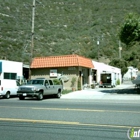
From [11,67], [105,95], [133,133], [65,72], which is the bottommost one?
[133,133]

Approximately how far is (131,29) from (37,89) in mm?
10442

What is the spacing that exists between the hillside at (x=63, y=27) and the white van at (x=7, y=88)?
15085mm

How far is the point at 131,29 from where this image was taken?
25.4 meters

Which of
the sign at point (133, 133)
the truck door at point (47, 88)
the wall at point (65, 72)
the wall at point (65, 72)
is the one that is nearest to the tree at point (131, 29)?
the wall at point (65, 72)

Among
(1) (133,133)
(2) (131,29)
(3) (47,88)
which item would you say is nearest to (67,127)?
(1) (133,133)

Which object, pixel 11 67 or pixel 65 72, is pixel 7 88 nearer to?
pixel 11 67

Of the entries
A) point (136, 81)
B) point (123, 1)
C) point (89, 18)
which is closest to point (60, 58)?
point (136, 81)

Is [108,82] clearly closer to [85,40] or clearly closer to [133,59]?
[85,40]

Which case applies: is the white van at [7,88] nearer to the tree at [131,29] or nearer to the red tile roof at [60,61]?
the red tile roof at [60,61]

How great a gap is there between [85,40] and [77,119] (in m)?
44.7

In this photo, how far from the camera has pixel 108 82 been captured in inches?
1586

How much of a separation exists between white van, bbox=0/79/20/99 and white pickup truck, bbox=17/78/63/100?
6.24 feet

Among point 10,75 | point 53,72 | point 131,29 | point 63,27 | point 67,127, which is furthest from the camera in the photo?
point 63,27

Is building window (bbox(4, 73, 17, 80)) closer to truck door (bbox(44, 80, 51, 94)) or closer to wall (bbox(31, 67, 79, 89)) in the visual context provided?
wall (bbox(31, 67, 79, 89))
